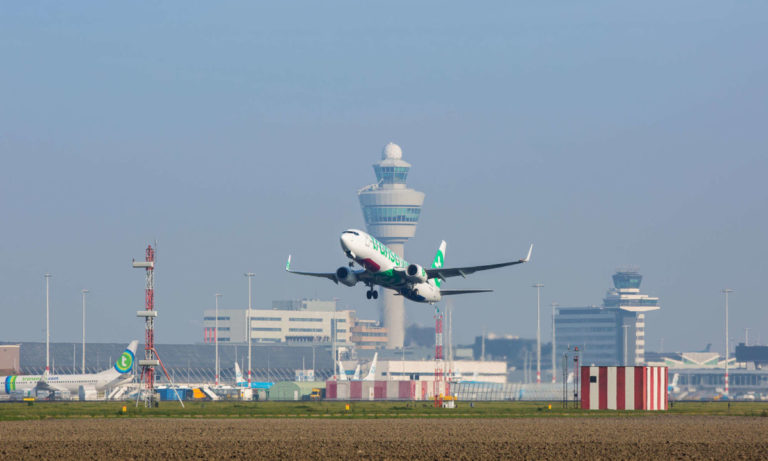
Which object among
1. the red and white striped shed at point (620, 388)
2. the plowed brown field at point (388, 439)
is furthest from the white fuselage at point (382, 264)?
the red and white striped shed at point (620, 388)

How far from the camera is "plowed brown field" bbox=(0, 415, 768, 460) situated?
2677 inches

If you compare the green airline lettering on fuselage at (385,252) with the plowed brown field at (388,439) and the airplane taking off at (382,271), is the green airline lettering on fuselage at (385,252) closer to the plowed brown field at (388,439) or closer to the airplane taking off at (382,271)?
the airplane taking off at (382,271)

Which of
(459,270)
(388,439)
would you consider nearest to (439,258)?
(459,270)

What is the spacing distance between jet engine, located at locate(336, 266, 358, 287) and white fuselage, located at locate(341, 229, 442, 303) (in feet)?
6.71

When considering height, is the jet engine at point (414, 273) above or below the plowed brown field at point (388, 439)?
above

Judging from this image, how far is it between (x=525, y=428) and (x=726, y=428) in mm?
16438

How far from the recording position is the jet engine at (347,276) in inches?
4840

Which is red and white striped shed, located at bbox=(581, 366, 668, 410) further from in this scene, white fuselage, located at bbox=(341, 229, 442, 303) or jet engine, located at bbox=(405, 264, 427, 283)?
jet engine, located at bbox=(405, 264, 427, 283)

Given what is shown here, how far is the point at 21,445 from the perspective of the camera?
73.8m

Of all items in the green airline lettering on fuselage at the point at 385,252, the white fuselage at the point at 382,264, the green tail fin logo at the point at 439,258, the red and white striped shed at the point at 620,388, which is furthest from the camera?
the green tail fin logo at the point at 439,258

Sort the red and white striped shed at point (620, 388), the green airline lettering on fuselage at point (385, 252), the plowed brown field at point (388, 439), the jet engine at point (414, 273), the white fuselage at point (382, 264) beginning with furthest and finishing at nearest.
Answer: the red and white striped shed at point (620, 388), the jet engine at point (414, 273), the green airline lettering on fuselage at point (385, 252), the white fuselage at point (382, 264), the plowed brown field at point (388, 439)

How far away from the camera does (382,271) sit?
122250 mm

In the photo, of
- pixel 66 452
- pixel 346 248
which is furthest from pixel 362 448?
pixel 346 248

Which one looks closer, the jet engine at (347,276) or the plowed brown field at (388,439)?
the plowed brown field at (388,439)
